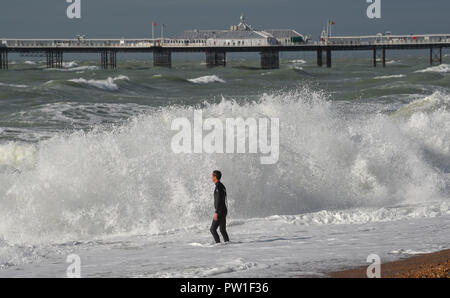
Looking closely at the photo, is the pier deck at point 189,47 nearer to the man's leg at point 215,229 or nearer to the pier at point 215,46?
the pier at point 215,46

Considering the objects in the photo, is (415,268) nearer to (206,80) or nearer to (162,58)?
(206,80)

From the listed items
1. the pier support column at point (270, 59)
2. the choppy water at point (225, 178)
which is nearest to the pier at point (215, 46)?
the pier support column at point (270, 59)

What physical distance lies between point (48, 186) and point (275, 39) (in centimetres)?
9055

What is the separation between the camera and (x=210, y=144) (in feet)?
52.5

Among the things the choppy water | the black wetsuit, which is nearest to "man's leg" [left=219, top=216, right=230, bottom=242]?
the black wetsuit

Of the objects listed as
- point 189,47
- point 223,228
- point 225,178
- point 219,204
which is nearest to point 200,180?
point 225,178

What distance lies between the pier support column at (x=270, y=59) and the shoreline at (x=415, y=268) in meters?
87.5

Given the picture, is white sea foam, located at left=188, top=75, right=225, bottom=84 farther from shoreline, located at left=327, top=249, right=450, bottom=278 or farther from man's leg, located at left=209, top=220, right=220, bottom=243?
shoreline, located at left=327, top=249, right=450, bottom=278

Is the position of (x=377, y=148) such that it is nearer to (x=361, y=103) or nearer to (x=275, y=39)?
(x=361, y=103)

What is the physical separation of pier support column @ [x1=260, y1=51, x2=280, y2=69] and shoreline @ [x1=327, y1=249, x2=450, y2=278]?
287 feet

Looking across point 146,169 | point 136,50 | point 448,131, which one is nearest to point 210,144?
point 146,169

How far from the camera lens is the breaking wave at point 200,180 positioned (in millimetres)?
13789

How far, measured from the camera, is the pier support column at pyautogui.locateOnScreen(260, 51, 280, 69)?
9681 cm

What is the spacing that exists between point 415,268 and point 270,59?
291 feet
